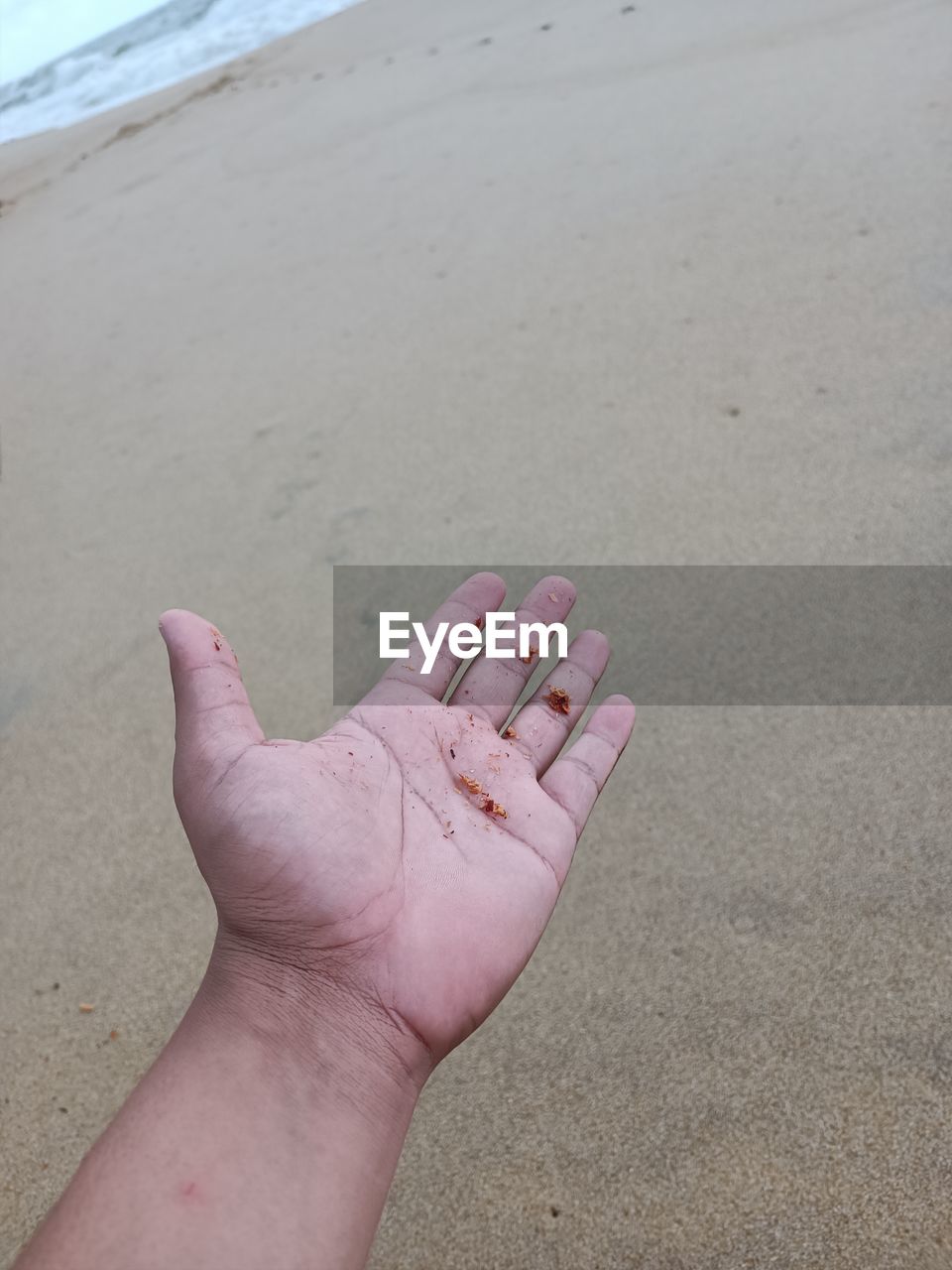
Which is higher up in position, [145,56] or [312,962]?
[145,56]

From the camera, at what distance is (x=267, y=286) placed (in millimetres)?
2602

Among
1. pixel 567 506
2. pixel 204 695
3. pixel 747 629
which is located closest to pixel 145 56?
pixel 567 506

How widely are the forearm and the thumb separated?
0.24m

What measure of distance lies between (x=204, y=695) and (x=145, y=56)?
17.5 feet

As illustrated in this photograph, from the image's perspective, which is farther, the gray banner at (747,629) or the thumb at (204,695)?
the gray banner at (747,629)

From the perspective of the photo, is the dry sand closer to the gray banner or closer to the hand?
the gray banner

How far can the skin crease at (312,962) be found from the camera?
2.68 feet

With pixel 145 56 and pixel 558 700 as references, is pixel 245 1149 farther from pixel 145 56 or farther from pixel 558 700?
pixel 145 56

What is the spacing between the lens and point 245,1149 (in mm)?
849

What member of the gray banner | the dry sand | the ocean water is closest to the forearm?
the dry sand

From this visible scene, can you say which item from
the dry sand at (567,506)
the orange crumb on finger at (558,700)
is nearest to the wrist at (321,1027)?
the dry sand at (567,506)

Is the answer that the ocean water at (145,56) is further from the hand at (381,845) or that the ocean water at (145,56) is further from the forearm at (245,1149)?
the forearm at (245,1149)

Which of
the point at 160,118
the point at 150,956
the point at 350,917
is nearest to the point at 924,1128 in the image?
the point at 350,917

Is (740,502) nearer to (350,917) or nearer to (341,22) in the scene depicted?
(350,917)
